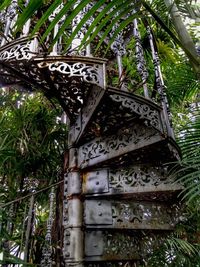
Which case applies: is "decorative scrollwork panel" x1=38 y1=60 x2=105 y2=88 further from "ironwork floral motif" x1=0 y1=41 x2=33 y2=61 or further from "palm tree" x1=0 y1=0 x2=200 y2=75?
"palm tree" x1=0 y1=0 x2=200 y2=75

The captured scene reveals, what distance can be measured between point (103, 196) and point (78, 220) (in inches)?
11.6

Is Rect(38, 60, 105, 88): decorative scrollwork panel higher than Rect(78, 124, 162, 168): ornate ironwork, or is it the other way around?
Rect(38, 60, 105, 88): decorative scrollwork panel

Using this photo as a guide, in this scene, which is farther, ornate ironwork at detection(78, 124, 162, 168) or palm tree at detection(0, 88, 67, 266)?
palm tree at detection(0, 88, 67, 266)

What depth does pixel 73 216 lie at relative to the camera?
7.89 ft

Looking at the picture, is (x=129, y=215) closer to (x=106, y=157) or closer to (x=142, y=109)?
(x=106, y=157)

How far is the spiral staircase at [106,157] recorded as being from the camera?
2305 millimetres

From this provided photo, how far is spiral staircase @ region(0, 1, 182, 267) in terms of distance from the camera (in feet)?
7.56

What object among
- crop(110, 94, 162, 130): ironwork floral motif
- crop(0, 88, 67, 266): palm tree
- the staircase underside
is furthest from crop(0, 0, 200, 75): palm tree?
crop(0, 88, 67, 266): palm tree

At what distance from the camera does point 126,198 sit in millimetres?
2559

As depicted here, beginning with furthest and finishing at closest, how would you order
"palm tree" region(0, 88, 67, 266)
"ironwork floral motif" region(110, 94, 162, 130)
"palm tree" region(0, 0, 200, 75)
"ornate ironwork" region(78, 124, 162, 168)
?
"palm tree" region(0, 88, 67, 266)
"ornate ironwork" region(78, 124, 162, 168)
"ironwork floral motif" region(110, 94, 162, 130)
"palm tree" region(0, 0, 200, 75)

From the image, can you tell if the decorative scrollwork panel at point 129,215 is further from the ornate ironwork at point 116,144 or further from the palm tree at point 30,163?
the palm tree at point 30,163

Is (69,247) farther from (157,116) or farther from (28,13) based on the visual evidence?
(28,13)

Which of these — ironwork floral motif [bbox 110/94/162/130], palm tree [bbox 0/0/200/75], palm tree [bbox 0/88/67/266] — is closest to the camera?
palm tree [bbox 0/0/200/75]

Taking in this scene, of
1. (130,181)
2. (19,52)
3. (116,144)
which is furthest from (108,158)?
(19,52)
